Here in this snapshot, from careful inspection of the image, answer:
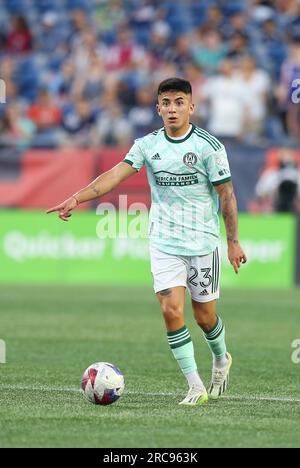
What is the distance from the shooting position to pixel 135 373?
34.7ft

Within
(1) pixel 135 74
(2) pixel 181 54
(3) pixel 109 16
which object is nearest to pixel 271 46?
(2) pixel 181 54

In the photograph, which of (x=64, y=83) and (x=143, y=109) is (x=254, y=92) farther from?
(x=64, y=83)

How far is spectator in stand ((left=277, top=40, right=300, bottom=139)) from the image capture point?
2095 centimetres

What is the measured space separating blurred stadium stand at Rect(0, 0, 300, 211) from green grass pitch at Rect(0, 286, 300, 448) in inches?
118

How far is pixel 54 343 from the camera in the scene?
Result: 13.0 metres

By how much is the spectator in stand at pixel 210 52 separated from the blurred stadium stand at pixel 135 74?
2cm

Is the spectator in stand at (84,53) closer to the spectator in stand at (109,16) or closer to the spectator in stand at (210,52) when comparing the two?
the spectator in stand at (109,16)

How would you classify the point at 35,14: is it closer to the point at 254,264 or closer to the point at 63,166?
the point at 63,166

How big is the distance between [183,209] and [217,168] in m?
0.40

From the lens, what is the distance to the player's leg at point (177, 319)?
8.70m
